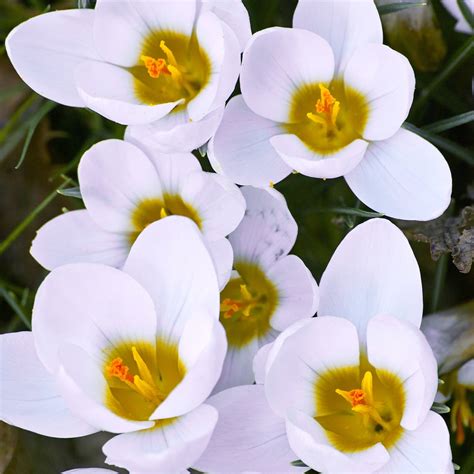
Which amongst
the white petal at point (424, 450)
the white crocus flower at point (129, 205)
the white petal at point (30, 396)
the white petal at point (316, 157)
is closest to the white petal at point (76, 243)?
the white crocus flower at point (129, 205)

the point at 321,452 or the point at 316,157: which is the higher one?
the point at 316,157

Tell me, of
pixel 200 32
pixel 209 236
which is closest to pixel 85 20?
pixel 200 32

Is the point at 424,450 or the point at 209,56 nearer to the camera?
the point at 424,450

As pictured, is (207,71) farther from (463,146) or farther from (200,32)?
(463,146)

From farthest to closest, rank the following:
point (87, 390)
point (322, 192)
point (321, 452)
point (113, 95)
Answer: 1. point (322, 192)
2. point (113, 95)
3. point (87, 390)
4. point (321, 452)

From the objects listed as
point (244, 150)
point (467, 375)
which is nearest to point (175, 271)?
point (244, 150)

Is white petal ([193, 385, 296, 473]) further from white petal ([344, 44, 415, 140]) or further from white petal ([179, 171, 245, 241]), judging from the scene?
white petal ([344, 44, 415, 140])

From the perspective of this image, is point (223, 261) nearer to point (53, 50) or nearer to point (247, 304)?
point (247, 304)
